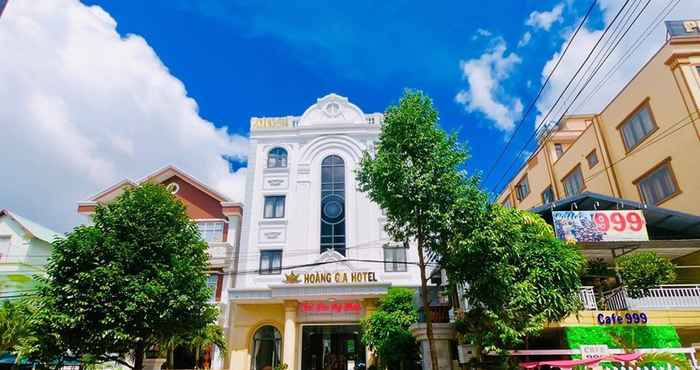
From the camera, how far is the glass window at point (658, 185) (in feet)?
54.0

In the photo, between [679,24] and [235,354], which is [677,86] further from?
[235,354]

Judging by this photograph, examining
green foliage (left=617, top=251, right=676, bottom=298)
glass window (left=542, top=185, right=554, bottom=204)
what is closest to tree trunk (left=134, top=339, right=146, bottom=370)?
green foliage (left=617, top=251, right=676, bottom=298)

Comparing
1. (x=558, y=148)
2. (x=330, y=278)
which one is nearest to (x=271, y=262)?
(x=330, y=278)

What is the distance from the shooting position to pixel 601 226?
46.3 feet

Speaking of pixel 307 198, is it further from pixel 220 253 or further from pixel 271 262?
pixel 220 253

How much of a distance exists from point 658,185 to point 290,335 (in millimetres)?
17676

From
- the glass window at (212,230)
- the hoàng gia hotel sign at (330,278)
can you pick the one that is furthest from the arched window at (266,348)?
the glass window at (212,230)

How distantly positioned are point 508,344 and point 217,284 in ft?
52.1

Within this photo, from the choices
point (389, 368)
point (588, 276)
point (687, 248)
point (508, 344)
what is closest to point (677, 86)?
point (687, 248)

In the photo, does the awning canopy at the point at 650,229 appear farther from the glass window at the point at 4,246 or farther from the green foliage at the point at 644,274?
the glass window at the point at 4,246

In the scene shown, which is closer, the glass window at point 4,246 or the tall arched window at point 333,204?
the tall arched window at point 333,204

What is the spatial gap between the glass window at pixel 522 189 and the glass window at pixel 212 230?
854 inches

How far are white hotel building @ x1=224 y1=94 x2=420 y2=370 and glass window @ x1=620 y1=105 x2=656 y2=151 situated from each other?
11.5m

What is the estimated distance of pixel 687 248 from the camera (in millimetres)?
14172
